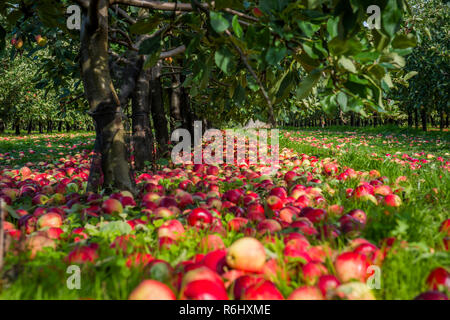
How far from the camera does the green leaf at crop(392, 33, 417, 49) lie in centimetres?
172

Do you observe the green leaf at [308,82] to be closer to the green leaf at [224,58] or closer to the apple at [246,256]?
the green leaf at [224,58]

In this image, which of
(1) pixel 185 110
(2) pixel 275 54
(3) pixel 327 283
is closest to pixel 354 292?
(3) pixel 327 283

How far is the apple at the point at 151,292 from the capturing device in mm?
1125

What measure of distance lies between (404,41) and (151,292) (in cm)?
181

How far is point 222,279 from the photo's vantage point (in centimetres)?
136

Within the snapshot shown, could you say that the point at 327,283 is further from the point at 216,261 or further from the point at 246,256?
the point at 216,261

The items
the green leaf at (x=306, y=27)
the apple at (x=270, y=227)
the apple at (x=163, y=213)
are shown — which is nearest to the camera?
the green leaf at (x=306, y=27)

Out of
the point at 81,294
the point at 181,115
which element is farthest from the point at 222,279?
the point at 181,115

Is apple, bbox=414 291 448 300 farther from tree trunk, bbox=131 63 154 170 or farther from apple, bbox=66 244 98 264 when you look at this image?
tree trunk, bbox=131 63 154 170

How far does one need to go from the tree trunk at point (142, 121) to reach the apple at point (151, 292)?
389cm

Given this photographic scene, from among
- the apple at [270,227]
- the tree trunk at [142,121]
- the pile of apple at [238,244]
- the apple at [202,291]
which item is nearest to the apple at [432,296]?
the pile of apple at [238,244]

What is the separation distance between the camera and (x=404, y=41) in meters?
1.74

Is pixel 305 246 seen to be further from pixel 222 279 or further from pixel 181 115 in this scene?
pixel 181 115

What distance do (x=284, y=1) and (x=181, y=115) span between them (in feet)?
22.9
